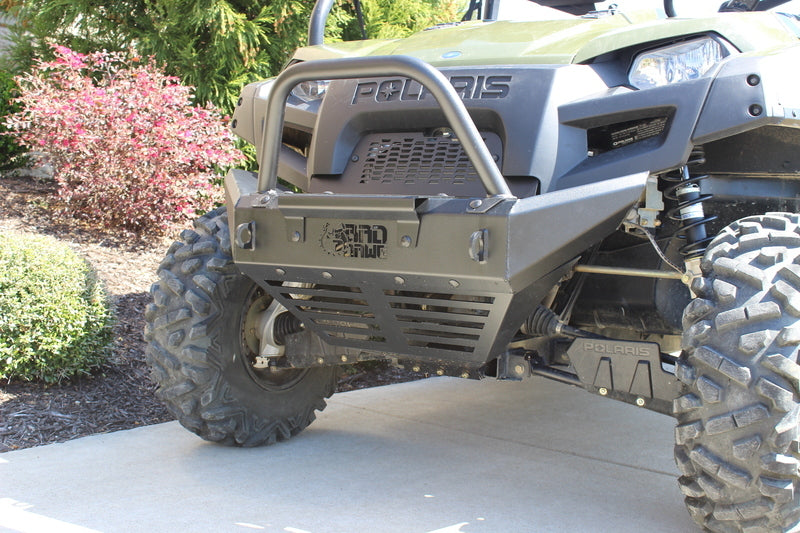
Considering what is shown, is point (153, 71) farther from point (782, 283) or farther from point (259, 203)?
point (782, 283)

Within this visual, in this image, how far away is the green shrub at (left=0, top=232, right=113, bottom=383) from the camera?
162 inches

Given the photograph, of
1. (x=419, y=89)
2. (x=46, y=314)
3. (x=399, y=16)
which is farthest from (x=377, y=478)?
(x=399, y=16)

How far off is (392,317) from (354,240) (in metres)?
0.34

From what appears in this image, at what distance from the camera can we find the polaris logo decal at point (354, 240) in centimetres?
268

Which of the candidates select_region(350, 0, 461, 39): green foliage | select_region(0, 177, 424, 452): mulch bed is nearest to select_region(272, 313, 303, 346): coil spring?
select_region(0, 177, 424, 452): mulch bed

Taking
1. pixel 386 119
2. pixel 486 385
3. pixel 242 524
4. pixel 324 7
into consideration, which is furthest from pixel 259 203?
pixel 486 385

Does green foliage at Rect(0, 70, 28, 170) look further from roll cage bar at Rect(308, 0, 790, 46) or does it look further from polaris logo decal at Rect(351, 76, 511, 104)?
polaris logo decal at Rect(351, 76, 511, 104)

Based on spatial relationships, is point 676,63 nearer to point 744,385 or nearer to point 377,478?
point 744,385

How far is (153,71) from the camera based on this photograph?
6.68m

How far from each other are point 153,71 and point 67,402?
3300mm

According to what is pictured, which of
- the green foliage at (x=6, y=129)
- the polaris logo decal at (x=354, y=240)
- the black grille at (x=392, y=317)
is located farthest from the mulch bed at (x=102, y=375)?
the polaris logo decal at (x=354, y=240)

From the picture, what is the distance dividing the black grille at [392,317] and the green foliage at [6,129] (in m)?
4.84

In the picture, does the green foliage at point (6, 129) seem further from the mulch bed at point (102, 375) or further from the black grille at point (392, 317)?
the black grille at point (392, 317)

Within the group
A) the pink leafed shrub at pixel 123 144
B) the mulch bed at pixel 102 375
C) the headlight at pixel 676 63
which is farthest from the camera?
the pink leafed shrub at pixel 123 144
